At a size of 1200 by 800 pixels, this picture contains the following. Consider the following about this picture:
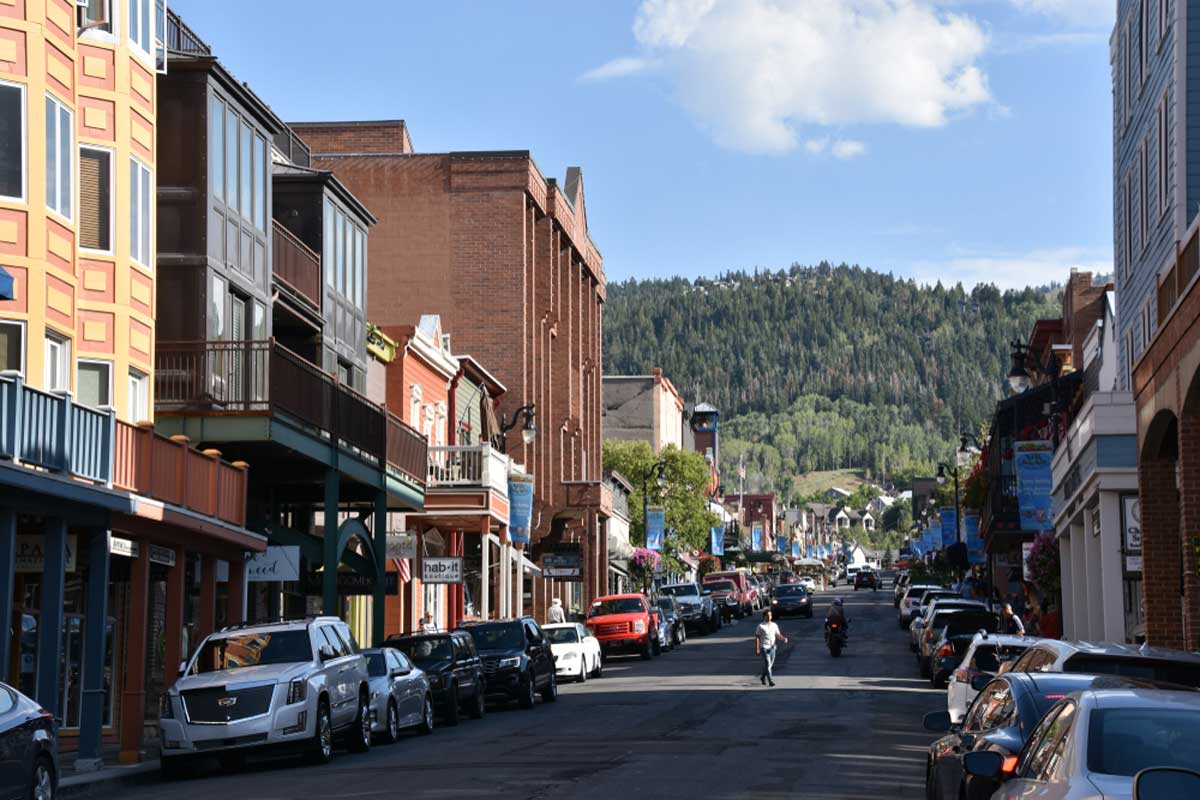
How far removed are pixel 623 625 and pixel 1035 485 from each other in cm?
1546

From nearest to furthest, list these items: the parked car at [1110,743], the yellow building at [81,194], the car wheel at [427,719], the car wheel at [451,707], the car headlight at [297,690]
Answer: the parked car at [1110,743] → the car headlight at [297,690] → the yellow building at [81,194] → the car wheel at [427,719] → the car wheel at [451,707]

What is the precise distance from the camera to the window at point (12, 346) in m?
24.6

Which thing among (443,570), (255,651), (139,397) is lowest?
(255,651)

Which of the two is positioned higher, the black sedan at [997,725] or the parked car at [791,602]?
the black sedan at [997,725]

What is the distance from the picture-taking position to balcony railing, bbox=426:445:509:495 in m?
45.0

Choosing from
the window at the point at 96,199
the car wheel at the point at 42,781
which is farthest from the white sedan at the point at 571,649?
the car wheel at the point at 42,781

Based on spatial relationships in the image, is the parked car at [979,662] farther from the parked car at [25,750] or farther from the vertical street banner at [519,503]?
the vertical street banner at [519,503]

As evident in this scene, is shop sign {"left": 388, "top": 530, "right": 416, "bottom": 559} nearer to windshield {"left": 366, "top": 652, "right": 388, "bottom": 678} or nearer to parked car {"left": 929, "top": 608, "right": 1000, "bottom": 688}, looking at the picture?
parked car {"left": 929, "top": 608, "right": 1000, "bottom": 688}

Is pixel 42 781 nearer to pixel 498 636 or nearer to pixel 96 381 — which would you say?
pixel 96 381

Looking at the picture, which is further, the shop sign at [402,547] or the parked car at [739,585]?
the parked car at [739,585]

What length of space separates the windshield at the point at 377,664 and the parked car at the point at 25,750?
9.97 metres

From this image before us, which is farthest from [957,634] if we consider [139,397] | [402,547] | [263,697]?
[263,697]

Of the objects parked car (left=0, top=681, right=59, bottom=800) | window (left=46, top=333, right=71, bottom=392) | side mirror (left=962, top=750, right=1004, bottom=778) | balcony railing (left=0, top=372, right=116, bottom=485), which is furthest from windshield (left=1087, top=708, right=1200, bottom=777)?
window (left=46, top=333, right=71, bottom=392)

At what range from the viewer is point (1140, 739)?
8.78 meters
